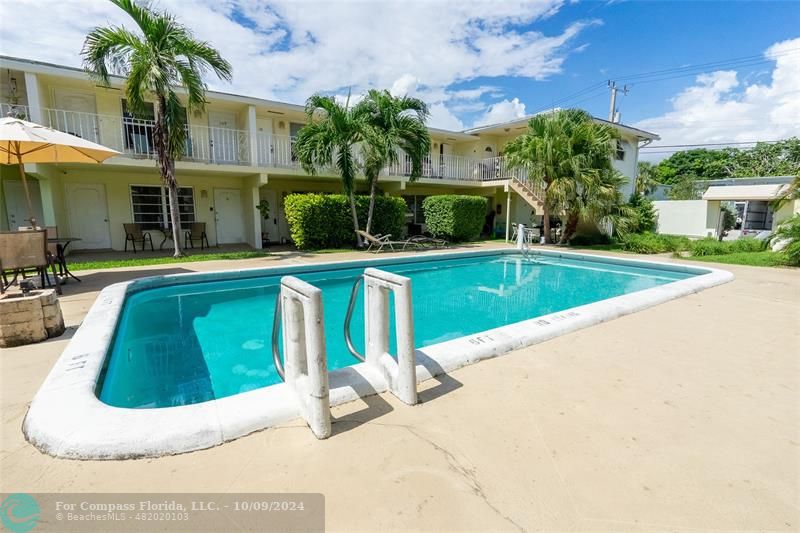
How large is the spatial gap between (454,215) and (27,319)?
14230mm

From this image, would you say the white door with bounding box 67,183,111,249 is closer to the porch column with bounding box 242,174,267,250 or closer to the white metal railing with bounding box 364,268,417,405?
the porch column with bounding box 242,174,267,250

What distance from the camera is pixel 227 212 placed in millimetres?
15781

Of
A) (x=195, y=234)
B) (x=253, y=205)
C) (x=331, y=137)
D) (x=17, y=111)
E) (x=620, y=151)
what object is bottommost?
(x=195, y=234)

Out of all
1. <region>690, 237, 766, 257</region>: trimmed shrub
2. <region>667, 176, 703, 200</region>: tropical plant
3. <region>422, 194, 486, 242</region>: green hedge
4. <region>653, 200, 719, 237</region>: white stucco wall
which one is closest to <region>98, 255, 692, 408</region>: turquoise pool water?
<region>690, 237, 766, 257</region>: trimmed shrub

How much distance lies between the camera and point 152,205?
47.2ft

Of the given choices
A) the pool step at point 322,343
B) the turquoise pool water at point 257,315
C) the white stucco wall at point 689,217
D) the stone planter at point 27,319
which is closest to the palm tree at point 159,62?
the turquoise pool water at point 257,315

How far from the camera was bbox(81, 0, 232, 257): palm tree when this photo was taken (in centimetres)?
953

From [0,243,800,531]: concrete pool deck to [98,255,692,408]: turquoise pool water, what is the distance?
3.83ft

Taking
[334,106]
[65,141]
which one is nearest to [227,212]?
[334,106]

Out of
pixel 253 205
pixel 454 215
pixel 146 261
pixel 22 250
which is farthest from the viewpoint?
pixel 454 215

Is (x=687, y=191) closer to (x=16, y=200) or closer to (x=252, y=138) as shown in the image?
(x=252, y=138)

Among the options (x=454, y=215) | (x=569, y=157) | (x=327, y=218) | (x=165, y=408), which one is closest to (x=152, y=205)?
(x=327, y=218)

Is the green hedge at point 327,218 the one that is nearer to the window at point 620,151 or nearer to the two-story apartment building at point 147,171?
the two-story apartment building at point 147,171

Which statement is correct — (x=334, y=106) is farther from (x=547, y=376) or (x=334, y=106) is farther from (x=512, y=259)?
(x=547, y=376)
